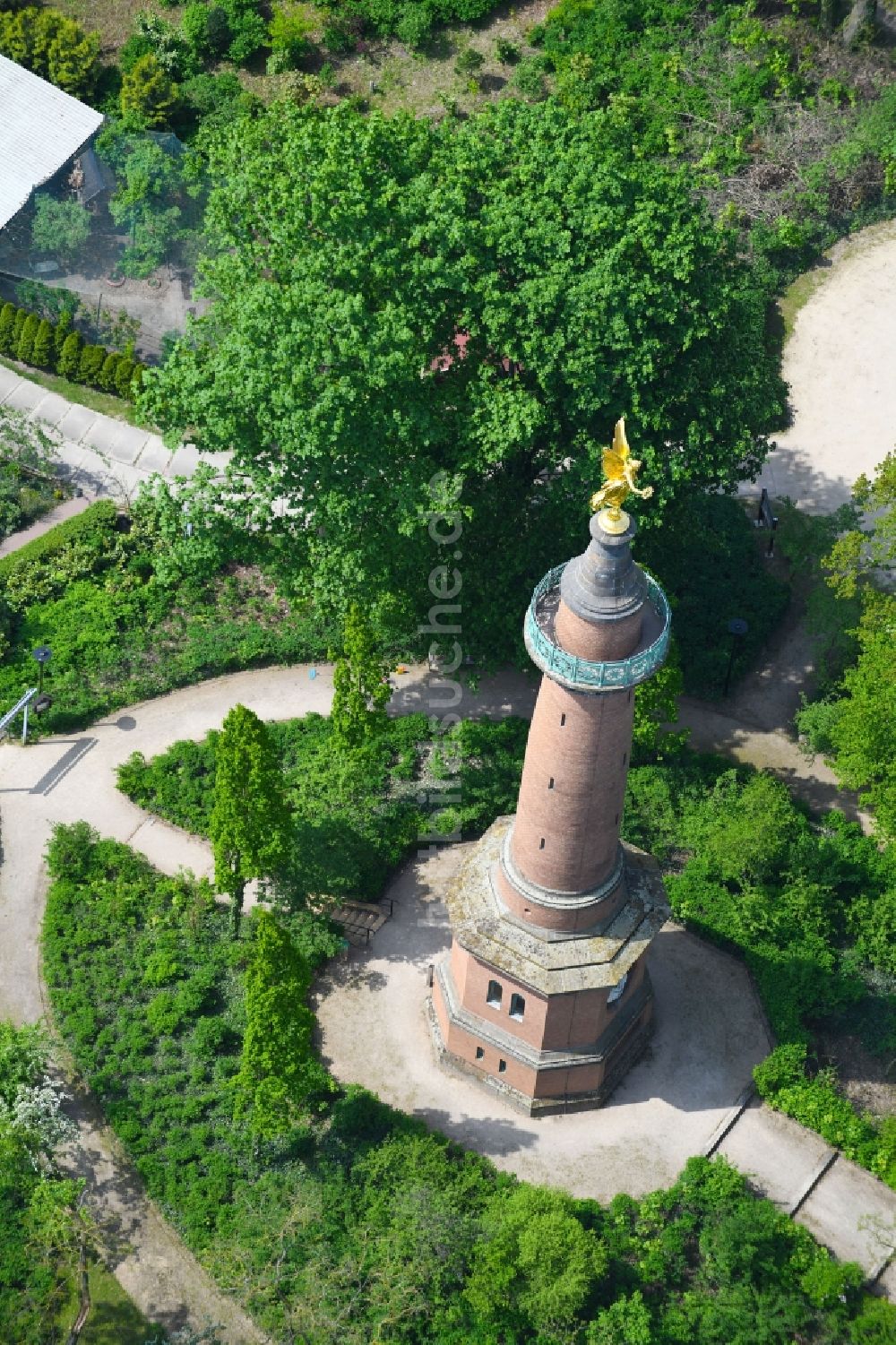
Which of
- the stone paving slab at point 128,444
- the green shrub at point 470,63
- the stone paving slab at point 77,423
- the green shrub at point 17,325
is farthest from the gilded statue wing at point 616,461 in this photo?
the green shrub at point 470,63

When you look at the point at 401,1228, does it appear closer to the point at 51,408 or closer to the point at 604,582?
the point at 604,582

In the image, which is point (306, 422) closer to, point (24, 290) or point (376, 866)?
point (376, 866)

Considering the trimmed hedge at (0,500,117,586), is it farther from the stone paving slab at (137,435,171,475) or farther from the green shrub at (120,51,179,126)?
the green shrub at (120,51,179,126)

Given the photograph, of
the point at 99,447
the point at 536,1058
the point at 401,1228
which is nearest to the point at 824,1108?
the point at 536,1058

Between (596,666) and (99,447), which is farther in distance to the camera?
(99,447)

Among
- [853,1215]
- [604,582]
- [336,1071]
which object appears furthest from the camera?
[336,1071]

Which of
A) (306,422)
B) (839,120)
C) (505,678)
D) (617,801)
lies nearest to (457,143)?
(306,422)

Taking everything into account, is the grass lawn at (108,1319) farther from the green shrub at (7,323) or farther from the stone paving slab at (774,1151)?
the green shrub at (7,323)

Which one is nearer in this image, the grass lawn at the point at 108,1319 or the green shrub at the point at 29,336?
the grass lawn at the point at 108,1319
